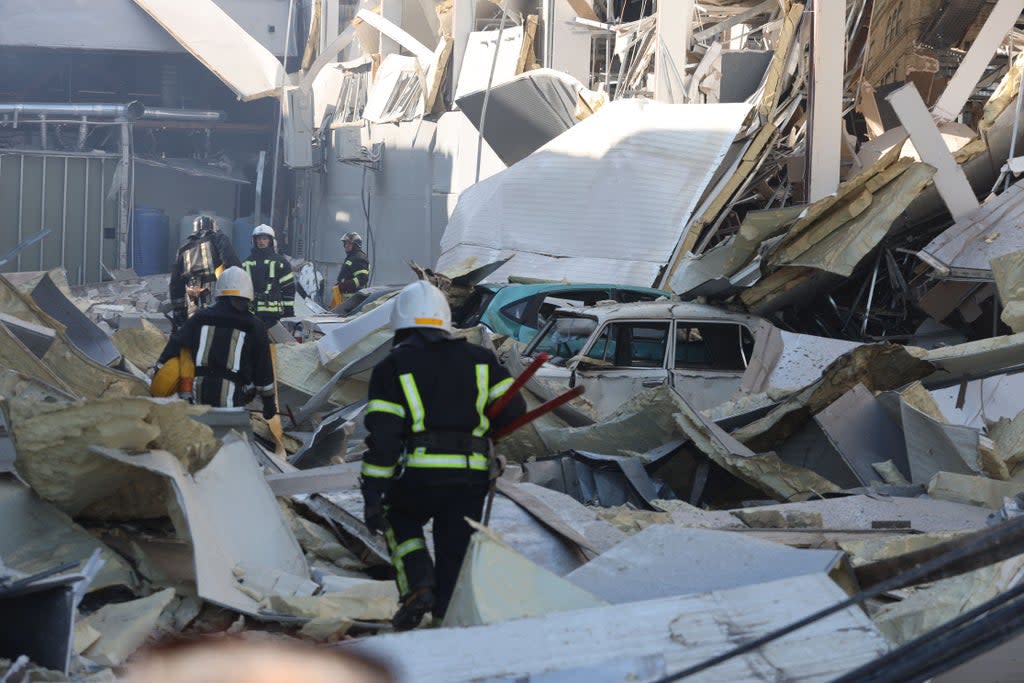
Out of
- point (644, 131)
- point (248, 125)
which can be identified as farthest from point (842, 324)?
point (248, 125)

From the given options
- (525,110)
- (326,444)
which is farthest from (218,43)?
(326,444)

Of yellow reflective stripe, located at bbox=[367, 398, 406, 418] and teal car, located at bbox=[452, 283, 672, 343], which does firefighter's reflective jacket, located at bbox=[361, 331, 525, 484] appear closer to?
yellow reflective stripe, located at bbox=[367, 398, 406, 418]

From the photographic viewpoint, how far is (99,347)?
10.1m

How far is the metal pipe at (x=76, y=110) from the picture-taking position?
29.0m

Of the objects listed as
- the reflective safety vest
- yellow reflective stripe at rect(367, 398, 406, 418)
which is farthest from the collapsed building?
yellow reflective stripe at rect(367, 398, 406, 418)

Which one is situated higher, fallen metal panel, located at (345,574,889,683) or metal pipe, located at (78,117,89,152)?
fallen metal panel, located at (345,574,889,683)

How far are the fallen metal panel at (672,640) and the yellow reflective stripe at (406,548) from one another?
1188 millimetres

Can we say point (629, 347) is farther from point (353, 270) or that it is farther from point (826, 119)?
point (353, 270)

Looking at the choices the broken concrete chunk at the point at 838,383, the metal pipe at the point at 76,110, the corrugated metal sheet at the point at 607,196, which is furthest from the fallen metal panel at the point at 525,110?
the metal pipe at the point at 76,110

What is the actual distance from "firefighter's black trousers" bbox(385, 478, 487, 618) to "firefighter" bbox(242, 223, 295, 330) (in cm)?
794

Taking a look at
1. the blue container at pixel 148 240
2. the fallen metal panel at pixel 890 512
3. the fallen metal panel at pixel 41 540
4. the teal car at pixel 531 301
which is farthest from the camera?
the blue container at pixel 148 240

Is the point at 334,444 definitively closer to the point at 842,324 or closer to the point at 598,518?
the point at 598,518

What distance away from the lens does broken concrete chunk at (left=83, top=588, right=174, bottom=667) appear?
4508 millimetres

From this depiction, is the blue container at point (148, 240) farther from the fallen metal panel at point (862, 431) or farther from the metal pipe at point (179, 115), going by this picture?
the fallen metal panel at point (862, 431)
